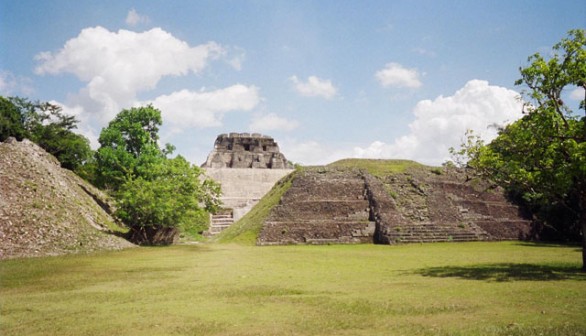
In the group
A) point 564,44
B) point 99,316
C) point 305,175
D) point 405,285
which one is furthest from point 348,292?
point 305,175

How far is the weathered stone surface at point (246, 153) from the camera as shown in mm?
56531

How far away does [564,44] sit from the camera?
40.3 ft

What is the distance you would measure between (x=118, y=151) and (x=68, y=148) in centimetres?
463

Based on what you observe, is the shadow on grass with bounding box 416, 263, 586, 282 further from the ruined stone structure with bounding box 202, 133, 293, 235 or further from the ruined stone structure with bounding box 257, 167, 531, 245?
the ruined stone structure with bounding box 202, 133, 293, 235

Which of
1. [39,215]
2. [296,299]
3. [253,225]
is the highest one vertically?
[39,215]

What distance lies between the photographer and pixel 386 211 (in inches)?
1137

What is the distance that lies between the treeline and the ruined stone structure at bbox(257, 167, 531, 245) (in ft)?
18.1

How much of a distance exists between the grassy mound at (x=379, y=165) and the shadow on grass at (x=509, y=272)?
21.3m

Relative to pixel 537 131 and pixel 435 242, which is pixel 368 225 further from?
pixel 537 131

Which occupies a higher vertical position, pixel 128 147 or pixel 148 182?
pixel 128 147

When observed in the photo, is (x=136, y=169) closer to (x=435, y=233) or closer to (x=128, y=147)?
(x=128, y=147)

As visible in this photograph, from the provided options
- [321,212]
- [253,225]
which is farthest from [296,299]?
[321,212]

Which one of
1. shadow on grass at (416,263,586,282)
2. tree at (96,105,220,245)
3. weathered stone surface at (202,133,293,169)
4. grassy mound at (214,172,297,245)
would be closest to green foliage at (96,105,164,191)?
tree at (96,105,220,245)

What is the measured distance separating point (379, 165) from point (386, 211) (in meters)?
9.42
